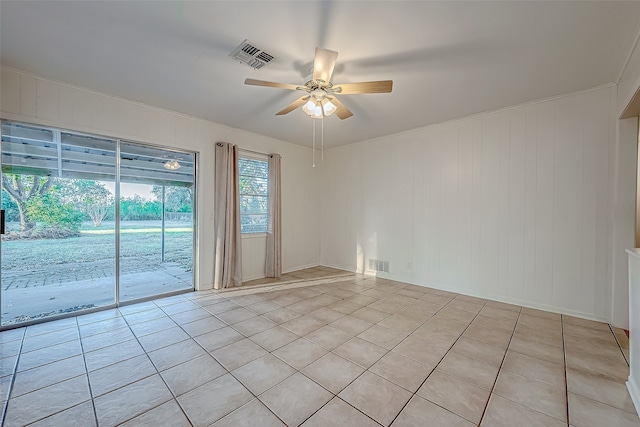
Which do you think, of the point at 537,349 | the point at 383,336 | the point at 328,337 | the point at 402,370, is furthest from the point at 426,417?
the point at 537,349

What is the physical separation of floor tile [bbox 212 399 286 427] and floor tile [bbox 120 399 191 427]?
0.72 ft

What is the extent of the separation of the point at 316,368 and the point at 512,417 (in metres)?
1.31

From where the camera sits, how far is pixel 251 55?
234 cm

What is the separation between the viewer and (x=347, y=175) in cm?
542

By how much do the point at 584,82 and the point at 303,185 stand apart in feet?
14.5

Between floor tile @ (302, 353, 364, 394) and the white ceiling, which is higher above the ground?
the white ceiling

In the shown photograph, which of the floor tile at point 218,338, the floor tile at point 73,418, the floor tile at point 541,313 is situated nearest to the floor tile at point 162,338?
the floor tile at point 218,338

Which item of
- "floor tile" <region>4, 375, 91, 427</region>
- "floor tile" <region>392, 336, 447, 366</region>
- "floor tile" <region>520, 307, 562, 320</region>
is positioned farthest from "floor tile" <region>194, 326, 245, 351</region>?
"floor tile" <region>520, 307, 562, 320</region>

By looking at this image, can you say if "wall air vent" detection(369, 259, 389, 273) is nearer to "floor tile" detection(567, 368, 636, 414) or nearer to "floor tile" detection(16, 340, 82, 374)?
→ "floor tile" detection(567, 368, 636, 414)

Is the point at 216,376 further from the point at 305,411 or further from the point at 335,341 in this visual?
the point at 335,341

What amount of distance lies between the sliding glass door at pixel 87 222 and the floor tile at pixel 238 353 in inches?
80.7

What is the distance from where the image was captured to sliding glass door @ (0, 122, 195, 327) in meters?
2.80

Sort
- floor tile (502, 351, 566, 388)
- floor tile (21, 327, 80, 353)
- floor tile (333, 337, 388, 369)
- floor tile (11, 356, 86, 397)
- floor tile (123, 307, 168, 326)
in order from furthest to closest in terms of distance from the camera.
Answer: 1. floor tile (123, 307, 168, 326)
2. floor tile (21, 327, 80, 353)
3. floor tile (333, 337, 388, 369)
4. floor tile (502, 351, 566, 388)
5. floor tile (11, 356, 86, 397)

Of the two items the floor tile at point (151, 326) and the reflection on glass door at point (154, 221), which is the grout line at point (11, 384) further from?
the reflection on glass door at point (154, 221)
